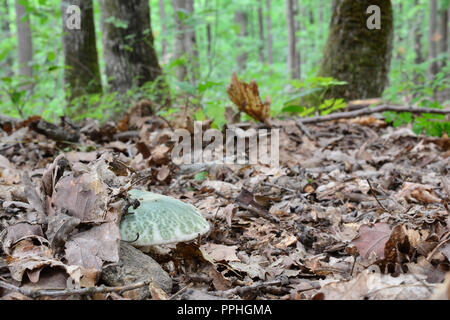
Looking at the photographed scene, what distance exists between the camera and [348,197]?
2488 millimetres

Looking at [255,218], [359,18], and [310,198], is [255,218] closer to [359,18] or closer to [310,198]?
[310,198]

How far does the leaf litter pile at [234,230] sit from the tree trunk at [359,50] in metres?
2.58

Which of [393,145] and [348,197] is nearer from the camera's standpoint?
[348,197]

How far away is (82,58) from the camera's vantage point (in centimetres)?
651

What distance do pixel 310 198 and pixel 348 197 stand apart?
24cm

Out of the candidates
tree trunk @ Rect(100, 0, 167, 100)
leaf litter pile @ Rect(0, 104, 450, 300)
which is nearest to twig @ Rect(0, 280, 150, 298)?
leaf litter pile @ Rect(0, 104, 450, 300)

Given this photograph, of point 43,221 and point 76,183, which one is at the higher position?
point 76,183

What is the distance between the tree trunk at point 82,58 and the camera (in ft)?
21.0

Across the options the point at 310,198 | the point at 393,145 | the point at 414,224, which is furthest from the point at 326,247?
the point at 393,145

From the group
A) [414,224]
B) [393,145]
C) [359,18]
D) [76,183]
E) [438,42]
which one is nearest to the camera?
[76,183]

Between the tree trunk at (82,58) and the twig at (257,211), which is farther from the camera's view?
the tree trunk at (82,58)

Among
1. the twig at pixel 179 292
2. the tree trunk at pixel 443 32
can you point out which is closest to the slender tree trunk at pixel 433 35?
the tree trunk at pixel 443 32

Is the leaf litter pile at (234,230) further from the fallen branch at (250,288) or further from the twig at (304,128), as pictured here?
the twig at (304,128)
